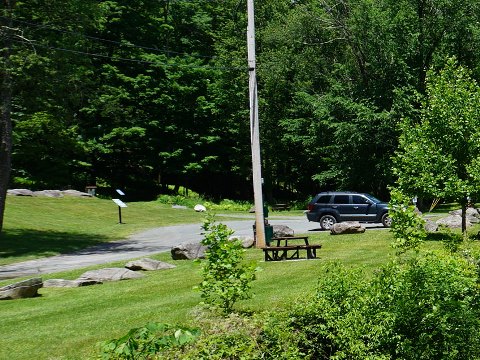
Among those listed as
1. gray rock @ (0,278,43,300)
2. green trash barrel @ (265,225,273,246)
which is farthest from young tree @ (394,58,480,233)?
gray rock @ (0,278,43,300)

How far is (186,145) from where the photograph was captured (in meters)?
56.4

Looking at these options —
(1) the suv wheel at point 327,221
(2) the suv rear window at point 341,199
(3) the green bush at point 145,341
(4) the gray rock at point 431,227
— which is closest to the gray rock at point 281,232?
(4) the gray rock at point 431,227

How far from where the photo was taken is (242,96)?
54.8m

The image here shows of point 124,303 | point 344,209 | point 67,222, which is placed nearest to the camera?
point 124,303

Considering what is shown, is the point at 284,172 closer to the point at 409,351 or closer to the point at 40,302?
the point at 40,302

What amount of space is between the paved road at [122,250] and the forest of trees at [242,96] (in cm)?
698

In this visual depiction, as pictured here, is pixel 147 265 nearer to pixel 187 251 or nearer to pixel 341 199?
pixel 187 251

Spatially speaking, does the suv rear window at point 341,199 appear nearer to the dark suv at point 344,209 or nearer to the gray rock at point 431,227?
the dark suv at point 344,209

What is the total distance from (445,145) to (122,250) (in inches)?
565

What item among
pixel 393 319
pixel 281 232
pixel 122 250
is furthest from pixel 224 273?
pixel 122 250

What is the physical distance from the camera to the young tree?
17.2 metres

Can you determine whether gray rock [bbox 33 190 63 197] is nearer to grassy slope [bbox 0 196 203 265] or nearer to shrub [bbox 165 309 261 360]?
grassy slope [bbox 0 196 203 265]

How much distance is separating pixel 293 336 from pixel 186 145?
48.3 metres

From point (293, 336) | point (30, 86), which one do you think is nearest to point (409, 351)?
point (293, 336)
